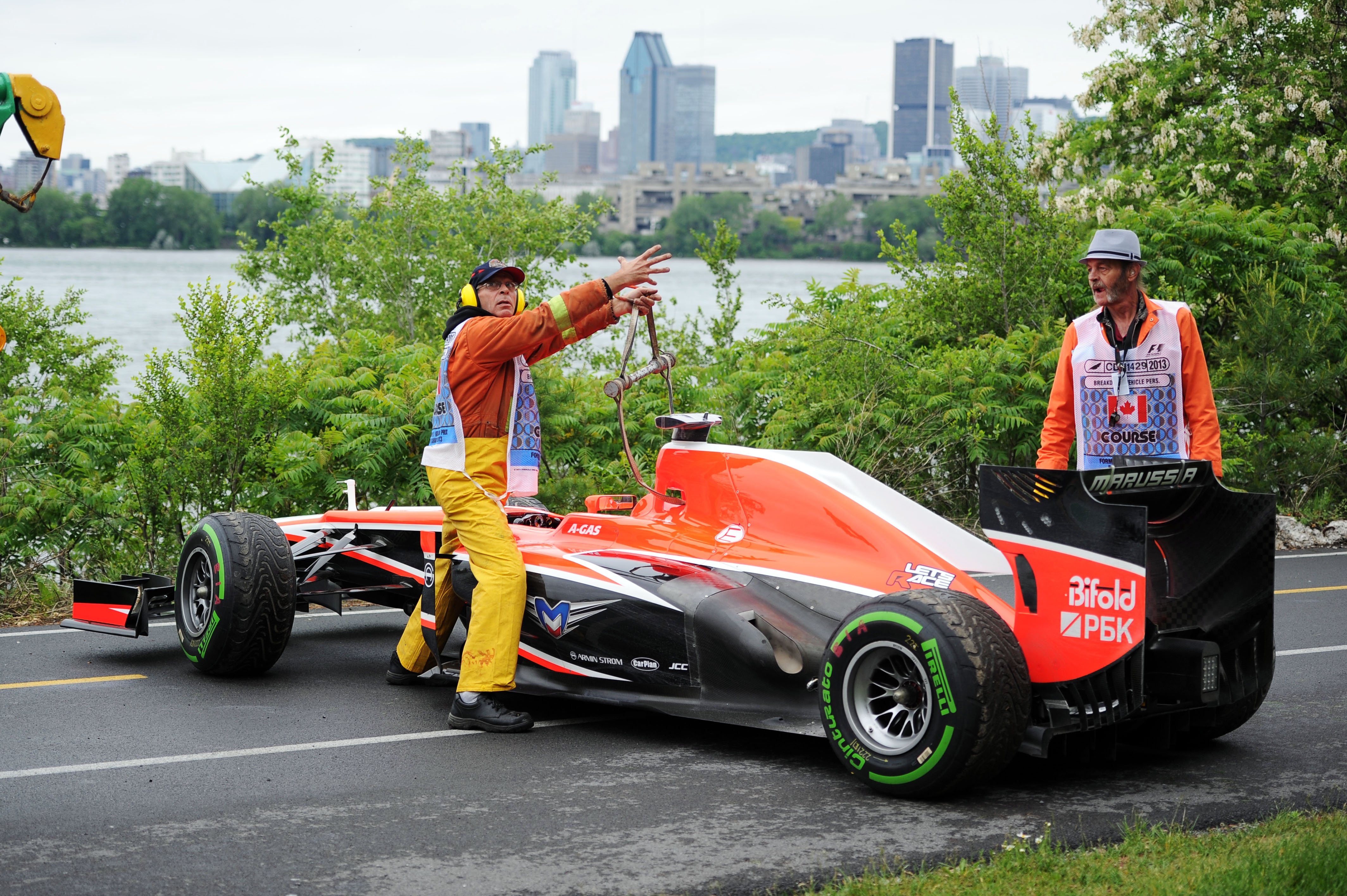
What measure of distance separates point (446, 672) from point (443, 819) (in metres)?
2.04

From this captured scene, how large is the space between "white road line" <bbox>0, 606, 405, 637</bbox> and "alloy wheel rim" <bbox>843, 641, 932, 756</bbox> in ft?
12.3

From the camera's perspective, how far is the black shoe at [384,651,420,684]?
764cm

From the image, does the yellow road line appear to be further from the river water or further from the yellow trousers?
the river water

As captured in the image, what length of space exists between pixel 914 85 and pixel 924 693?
173m

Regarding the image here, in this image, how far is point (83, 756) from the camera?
A: 619 cm

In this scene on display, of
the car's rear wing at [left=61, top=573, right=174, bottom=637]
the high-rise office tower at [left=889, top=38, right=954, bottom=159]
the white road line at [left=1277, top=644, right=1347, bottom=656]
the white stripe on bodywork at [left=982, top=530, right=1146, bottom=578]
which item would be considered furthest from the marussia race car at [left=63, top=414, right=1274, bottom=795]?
the high-rise office tower at [left=889, top=38, right=954, bottom=159]

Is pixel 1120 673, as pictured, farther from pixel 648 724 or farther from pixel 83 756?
pixel 83 756

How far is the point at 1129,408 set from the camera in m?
6.46

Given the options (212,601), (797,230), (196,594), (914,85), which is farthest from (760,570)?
(914,85)

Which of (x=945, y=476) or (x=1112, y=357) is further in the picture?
(x=945, y=476)

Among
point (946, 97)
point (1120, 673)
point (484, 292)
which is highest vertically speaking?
point (946, 97)

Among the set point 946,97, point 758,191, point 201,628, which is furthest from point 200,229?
point 201,628

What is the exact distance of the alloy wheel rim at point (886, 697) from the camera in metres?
5.49

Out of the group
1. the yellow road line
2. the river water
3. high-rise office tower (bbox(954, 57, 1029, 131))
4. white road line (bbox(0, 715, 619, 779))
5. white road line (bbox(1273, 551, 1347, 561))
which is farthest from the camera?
the river water
